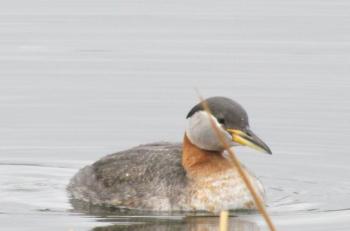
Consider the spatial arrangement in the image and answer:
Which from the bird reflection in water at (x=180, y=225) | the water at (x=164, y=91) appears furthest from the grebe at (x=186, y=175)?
the bird reflection in water at (x=180, y=225)

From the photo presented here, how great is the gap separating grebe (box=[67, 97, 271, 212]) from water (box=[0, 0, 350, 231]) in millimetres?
326

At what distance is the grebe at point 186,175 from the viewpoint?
1688cm

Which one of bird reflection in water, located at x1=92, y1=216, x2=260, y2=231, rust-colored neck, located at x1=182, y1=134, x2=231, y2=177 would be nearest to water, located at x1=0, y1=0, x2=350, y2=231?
bird reflection in water, located at x1=92, y1=216, x2=260, y2=231

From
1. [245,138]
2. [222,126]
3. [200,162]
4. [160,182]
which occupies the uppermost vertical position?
[222,126]

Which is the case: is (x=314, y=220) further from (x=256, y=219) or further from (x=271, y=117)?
(x=271, y=117)

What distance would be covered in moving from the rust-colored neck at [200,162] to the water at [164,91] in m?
0.72

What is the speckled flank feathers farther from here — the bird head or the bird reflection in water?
the bird reflection in water

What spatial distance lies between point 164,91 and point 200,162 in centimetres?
566

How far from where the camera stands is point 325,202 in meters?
17.2

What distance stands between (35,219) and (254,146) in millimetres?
2554

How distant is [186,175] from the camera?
17.2 metres

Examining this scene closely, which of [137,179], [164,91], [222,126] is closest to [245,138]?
[222,126]

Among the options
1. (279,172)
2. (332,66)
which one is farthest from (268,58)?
(279,172)

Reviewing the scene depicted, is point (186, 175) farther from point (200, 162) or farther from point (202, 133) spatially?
point (202, 133)
